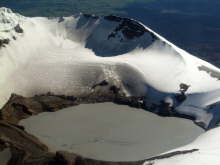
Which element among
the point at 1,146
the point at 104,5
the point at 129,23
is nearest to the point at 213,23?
the point at 104,5

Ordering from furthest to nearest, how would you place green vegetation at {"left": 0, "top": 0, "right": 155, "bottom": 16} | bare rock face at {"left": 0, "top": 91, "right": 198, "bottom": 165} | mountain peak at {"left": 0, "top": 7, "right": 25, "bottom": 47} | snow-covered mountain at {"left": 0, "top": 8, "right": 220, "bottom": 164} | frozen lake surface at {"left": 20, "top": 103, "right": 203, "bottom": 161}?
green vegetation at {"left": 0, "top": 0, "right": 155, "bottom": 16} < mountain peak at {"left": 0, "top": 7, "right": 25, "bottom": 47} < snow-covered mountain at {"left": 0, "top": 8, "right": 220, "bottom": 164} < frozen lake surface at {"left": 20, "top": 103, "right": 203, "bottom": 161} < bare rock face at {"left": 0, "top": 91, "right": 198, "bottom": 165}

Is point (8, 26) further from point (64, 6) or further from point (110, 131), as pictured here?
point (64, 6)

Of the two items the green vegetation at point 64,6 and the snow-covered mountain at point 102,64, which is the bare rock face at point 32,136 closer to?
the snow-covered mountain at point 102,64

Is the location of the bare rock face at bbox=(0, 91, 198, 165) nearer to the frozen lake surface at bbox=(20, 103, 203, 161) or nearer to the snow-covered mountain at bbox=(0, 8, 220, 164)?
the frozen lake surface at bbox=(20, 103, 203, 161)

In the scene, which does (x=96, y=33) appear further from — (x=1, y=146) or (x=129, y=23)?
(x=1, y=146)

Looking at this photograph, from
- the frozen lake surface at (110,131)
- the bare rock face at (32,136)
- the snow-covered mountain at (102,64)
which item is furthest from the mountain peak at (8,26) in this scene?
the frozen lake surface at (110,131)

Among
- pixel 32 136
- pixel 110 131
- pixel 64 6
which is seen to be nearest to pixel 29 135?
pixel 32 136

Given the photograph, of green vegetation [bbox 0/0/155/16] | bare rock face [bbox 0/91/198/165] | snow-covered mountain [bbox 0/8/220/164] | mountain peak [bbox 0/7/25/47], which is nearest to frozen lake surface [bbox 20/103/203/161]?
bare rock face [bbox 0/91/198/165]
